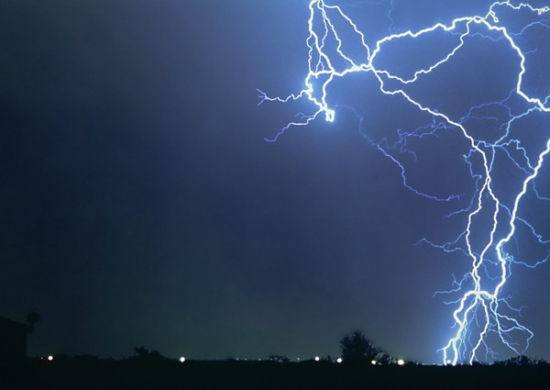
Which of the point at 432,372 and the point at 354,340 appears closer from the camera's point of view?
the point at 432,372

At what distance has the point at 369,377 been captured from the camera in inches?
505

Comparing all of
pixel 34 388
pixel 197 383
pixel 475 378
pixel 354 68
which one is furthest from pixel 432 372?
pixel 354 68

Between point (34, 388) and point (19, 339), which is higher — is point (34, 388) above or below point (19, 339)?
below

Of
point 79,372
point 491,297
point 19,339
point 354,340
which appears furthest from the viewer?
point 354,340

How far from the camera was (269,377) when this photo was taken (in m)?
13.0

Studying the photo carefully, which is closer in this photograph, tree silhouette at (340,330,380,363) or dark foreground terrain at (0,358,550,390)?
dark foreground terrain at (0,358,550,390)

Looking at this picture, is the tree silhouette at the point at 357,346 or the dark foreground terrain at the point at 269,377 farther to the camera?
the tree silhouette at the point at 357,346

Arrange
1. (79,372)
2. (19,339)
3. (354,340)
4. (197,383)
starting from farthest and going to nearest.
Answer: (354,340) < (19,339) < (79,372) < (197,383)

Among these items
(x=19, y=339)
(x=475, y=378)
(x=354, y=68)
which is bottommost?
(x=475, y=378)

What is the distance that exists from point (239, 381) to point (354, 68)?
368 inches

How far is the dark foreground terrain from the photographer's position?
Result: 12.6 metres

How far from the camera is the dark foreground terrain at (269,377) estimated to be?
1257cm

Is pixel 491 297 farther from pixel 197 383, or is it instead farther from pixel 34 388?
pixel 34 388

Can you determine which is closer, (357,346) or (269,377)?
(269,377)
